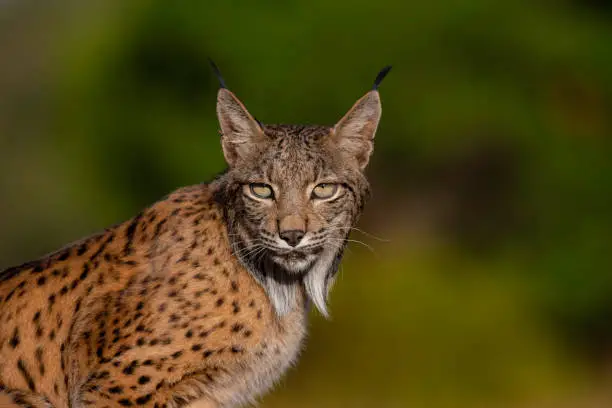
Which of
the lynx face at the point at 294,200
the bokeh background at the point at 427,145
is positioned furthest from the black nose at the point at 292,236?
the bokeh background at the point at 427,145

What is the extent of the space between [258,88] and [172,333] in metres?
13.3

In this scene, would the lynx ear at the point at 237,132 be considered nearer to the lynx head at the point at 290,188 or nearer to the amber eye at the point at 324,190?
the lynx head at the point at 290,188

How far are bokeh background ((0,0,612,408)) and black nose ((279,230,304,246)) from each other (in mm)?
12475

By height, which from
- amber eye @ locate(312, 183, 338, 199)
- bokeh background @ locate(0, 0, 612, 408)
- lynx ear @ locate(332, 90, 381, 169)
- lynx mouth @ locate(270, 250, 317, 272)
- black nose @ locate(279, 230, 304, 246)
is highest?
lynx ear @ locate(332, 90, 381, 169)

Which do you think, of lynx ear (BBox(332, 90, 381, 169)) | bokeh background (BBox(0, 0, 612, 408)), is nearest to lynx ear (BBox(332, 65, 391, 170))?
lynx ear (BBox(332, 90, 381, 169))

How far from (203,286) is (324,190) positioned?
35.6 inches

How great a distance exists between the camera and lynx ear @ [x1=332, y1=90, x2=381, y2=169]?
7699 millimetres

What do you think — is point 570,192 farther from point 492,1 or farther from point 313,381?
point 313,381

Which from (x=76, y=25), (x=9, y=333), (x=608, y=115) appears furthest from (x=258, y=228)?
(x=76, y=25)

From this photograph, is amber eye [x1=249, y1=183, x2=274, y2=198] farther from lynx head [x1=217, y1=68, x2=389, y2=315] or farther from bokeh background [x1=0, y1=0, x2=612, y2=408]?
bokeh background [x1=0, y1=0, x2=612, y2=408]

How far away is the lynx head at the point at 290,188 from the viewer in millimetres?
7500

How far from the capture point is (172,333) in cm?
752

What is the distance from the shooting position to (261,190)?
762 cm

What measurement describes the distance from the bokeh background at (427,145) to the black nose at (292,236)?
12.5m
